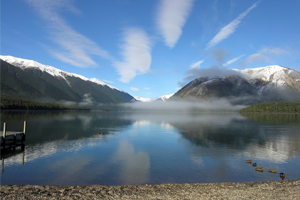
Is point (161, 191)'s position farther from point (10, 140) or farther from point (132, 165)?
point (10, 140)

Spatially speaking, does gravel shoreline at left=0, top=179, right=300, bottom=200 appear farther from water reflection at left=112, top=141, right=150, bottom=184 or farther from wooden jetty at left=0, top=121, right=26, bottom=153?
wooden jetty at left=0, top=121, right=26, bottom=153

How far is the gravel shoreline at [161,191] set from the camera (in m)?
17.0

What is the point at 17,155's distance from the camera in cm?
3138

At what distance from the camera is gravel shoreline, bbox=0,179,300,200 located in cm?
1702

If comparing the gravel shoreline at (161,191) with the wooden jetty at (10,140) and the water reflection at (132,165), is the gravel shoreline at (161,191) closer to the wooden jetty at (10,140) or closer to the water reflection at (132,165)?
the water reflection at (132,165)

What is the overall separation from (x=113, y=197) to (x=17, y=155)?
22.7 metres

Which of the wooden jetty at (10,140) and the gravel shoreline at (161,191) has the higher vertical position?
the wooden jetty at (10,140)

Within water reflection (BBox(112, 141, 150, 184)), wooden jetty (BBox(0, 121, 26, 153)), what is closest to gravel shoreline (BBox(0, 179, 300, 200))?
Answer: water reflection (BBox(112, 141, 150, 184))

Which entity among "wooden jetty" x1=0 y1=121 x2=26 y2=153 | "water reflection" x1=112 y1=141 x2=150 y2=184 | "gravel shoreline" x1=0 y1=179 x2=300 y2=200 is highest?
"wooden jetty" x1=0 y1=121 x2=26 y2=153

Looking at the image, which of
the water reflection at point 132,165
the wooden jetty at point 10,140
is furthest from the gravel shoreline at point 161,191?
the wooden jetty at point 10,140

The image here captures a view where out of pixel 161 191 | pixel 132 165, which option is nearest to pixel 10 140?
pixel 132 165

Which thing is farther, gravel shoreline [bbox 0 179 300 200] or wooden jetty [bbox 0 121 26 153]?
wooden jetty [bbox 0 121 26 153]

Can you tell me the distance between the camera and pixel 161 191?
18297 millimetres

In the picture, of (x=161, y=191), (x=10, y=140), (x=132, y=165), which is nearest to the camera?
(x=161, y=191)
